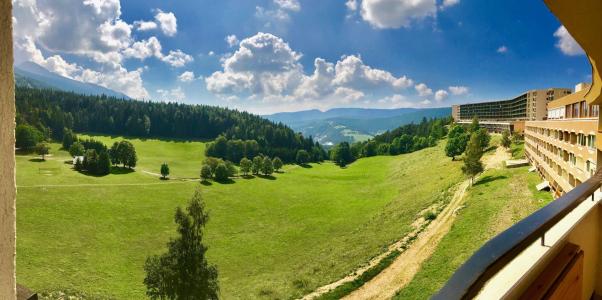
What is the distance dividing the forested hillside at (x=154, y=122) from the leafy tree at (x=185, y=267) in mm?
103166

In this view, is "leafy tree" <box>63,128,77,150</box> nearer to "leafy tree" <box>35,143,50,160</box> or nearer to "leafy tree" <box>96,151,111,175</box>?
"leafy tree" <box>35,143,50,160</box>

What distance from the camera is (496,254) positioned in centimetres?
196

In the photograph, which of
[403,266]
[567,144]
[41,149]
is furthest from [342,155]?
[567,144]

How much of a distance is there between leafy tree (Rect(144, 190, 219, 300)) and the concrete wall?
2542 cm

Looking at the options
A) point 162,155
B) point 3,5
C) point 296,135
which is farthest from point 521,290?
point 296,135

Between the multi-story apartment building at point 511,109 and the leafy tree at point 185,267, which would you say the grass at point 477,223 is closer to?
the leafy tree at point 185,267

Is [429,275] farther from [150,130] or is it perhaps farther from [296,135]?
[150,130]

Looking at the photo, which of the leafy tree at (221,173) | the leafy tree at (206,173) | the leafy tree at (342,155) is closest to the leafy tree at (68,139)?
the leafy tree at (206,173)

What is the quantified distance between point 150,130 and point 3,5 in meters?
156

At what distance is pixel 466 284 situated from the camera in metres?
1.63

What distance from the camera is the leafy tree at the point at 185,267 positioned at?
2531cm

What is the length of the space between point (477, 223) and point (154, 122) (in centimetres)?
14184

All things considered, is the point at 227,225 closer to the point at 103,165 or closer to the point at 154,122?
the point at 103,165

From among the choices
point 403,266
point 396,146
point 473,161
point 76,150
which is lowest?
point 403,266
